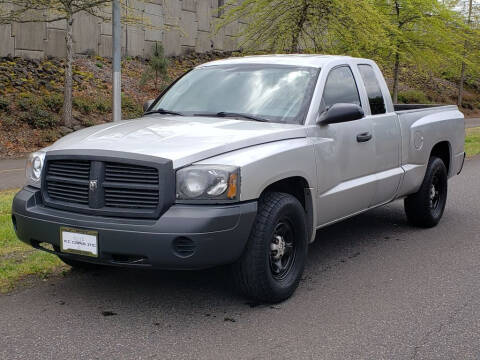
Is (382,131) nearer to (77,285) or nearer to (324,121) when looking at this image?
(324,121)

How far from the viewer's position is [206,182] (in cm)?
419

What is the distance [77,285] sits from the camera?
16.6 ft

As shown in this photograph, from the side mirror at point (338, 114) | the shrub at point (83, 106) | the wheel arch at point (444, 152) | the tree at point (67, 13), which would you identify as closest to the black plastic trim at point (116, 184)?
the side mirror at point (338, 114)

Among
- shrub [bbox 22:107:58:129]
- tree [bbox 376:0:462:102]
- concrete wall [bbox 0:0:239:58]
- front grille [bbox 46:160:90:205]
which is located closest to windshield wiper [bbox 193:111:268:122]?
front grille [bbox 46:160:90:205]

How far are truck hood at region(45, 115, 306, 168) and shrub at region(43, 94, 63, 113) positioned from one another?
13639 mm

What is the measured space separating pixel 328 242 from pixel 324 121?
1843mm

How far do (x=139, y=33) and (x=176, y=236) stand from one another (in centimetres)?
2139

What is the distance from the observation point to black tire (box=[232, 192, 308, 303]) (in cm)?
443

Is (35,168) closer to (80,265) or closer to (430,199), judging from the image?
(80,265)

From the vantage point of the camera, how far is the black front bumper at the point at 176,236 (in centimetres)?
408

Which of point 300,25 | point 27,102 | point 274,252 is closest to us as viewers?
point 274,252

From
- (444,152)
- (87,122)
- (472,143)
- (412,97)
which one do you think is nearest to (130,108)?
(87,122)

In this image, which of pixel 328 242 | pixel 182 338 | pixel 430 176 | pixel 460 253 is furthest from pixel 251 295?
pixel 430 176

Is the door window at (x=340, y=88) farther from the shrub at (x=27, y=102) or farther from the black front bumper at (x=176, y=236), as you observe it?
the shrub at (x=27, y=102)
